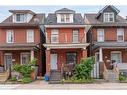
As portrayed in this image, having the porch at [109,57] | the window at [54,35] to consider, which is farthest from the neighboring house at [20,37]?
the porch at [109,57]

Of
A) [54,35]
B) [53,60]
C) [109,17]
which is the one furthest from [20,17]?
[109,17]

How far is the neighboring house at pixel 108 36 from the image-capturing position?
115 ft

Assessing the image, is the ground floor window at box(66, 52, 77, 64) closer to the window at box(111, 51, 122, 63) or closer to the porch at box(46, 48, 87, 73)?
the porch at box(46, 48, 87, 73)

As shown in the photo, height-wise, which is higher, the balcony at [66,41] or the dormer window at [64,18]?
the dormer window at [64,18]

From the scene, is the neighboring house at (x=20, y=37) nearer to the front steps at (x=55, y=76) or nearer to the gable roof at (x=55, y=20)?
the gable roof at (x=55, y=20)

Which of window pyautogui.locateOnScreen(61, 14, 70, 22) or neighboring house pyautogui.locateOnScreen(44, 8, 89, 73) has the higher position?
window pyautogui.locateOnScreen(61, 14, 70, 22)

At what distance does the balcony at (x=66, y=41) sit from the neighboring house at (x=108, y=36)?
1.58 meters

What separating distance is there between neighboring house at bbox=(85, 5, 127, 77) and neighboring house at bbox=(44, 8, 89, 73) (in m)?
1.63

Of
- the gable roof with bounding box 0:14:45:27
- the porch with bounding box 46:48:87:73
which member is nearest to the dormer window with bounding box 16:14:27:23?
the gable roof with bounding box 0:14:45:27

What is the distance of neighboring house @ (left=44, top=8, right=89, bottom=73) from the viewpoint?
34719mm

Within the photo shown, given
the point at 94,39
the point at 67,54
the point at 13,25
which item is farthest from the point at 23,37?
the point at 94,39

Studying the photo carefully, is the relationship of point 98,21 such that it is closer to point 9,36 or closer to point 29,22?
point 29,22

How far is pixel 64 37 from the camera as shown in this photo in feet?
116

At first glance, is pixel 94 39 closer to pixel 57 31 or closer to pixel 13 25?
pixel 57 31
